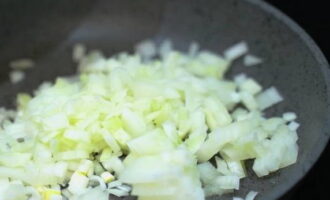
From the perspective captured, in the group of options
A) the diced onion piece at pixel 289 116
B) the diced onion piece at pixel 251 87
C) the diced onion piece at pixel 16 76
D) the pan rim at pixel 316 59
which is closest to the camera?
the pan rim at pixel 316 59

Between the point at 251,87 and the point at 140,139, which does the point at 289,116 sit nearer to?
the point at 251,87

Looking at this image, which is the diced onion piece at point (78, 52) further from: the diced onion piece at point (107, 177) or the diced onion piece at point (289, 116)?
the diced onion piece at point (289, 116)

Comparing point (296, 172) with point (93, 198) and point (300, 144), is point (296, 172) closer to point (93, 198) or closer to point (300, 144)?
point (300, 144)

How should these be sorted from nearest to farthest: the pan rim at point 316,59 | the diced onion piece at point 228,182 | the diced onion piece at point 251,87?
the pan rim at point 316,59 < the diced onion piece at point 228,182 < the diced onion piece at point 251,87

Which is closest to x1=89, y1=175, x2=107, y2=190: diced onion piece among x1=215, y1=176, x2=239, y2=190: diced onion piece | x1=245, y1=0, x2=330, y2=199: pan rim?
x1=215, y1=176, x2=239, y2=190: diced onion piece

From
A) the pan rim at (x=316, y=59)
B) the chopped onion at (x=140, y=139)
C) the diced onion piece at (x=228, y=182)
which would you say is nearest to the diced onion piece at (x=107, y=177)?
the chopped onion at (x=140, y=139)

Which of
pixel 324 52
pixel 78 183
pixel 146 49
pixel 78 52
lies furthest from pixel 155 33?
pixel 78 183
